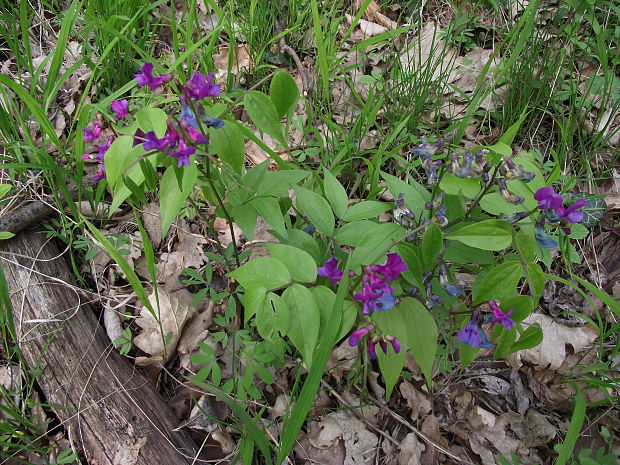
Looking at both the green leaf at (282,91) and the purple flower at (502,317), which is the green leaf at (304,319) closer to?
the purple flower at (502,317)

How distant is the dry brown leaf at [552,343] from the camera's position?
197 centimetres

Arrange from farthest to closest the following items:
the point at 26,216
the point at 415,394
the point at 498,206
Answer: the point at 26,216
the point at 415,394
the point at 498,206

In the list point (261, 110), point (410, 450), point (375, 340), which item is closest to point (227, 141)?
point (261, 110)

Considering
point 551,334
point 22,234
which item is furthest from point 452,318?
point 22,234

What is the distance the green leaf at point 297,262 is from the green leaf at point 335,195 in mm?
255

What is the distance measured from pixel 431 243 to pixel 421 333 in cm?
26

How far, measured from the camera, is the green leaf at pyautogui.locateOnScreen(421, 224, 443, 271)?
47.2 inches

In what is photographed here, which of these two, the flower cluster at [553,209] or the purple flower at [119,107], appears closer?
the flower cluster at [553,209]

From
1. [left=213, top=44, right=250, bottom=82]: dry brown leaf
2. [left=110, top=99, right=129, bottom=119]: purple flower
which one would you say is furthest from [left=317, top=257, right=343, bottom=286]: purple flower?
[left=213, top=44, right=250, bottom=82]: dry brown leaf

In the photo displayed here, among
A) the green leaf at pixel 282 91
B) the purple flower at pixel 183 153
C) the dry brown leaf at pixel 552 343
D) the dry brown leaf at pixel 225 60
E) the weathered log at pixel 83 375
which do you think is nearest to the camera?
the purple flower at pixel 183 153

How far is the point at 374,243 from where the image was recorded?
132 cm

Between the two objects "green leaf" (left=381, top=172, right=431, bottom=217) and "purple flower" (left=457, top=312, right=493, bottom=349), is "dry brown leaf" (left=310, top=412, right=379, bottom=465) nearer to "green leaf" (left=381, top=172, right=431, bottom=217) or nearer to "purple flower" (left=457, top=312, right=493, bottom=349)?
"purple flower" (left=457, top=312, right=493, bottom=349)

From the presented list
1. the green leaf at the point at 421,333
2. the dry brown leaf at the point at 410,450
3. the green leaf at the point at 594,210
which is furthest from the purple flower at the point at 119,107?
the green leaf at the point at 594,210

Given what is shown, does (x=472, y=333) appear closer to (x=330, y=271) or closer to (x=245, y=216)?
(x=330, y=271)
